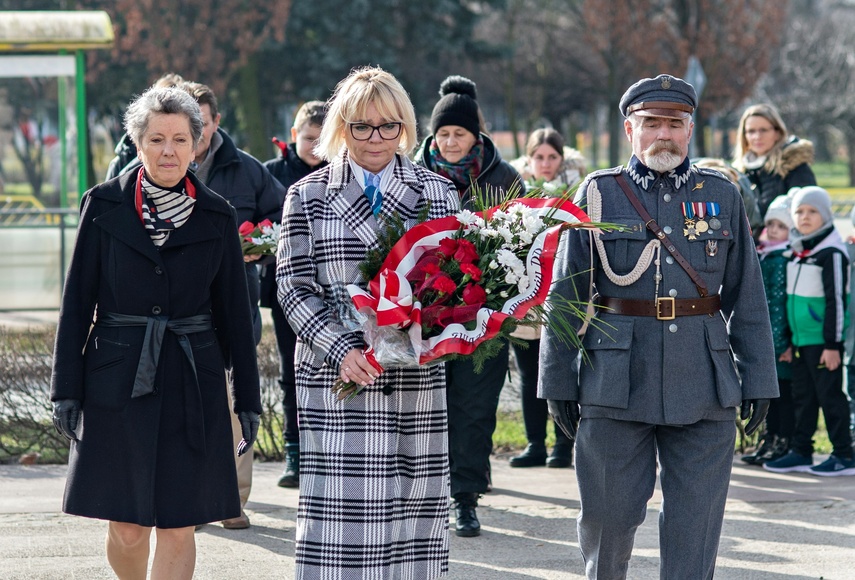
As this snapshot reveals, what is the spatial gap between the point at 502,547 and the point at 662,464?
1501mm

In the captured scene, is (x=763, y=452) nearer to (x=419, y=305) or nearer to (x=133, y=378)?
(x=419, y=305)

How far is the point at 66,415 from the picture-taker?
4020 millimetres

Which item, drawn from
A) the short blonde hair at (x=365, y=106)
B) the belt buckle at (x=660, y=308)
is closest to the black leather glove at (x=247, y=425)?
the short blonde hair at (x=365, y=106)

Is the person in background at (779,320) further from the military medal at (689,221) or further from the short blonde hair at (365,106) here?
the short blonde hair at (365,106)

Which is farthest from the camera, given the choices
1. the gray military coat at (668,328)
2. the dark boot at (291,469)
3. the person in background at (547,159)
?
the person in background at (547,159)

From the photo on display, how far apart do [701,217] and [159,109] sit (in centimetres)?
193

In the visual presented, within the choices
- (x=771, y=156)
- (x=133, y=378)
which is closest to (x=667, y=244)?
(x=133, y=378)

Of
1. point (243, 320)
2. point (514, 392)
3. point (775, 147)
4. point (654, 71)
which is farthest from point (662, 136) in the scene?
point (654, 71)

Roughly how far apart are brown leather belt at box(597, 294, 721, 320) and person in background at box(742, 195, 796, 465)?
3.25 metres

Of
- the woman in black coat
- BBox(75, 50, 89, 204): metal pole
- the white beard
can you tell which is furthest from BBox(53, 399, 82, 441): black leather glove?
BBox(75, 50, 89, 204): metal pole

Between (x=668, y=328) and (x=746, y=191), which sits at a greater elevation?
(x=746, y=191)

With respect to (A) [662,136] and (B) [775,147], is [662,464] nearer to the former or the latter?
(A) [662,136]

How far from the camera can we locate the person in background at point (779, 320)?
743cm

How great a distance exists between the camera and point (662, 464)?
445 cm
